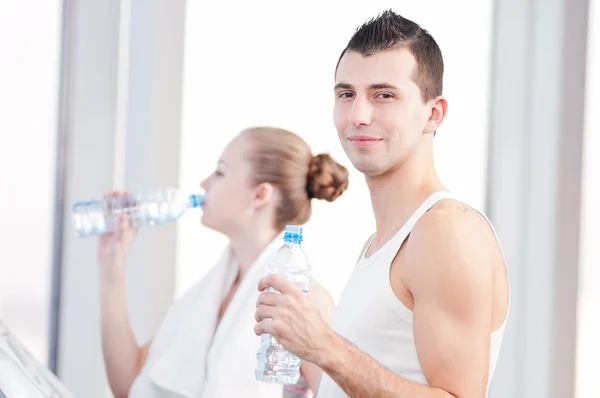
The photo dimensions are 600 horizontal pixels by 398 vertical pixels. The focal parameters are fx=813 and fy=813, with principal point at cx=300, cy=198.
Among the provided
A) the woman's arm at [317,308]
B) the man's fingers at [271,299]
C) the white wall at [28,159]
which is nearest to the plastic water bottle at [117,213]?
the white wall at [28,159]

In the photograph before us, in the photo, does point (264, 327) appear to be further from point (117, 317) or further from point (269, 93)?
point (269, 93)

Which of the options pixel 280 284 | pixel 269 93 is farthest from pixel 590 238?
pixel 280 284

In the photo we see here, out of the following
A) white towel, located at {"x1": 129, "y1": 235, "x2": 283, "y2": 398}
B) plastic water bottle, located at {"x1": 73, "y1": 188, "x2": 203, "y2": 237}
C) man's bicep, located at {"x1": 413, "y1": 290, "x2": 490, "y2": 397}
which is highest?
plastic water bottle, located at {"x1": 73, "y1": 188, "x2": 203, "y2": 237}

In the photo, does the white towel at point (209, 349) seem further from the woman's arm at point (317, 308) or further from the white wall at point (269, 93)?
the white wall at point (269, 93)

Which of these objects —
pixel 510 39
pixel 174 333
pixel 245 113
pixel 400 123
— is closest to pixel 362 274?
pixel 400 123

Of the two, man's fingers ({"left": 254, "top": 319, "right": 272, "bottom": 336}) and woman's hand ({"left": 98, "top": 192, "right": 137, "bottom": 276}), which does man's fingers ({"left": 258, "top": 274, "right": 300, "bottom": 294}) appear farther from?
woman's hand ({"left": 98, "top": 192, "right": 137, "bottom": 276})

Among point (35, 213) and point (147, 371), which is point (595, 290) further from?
point (35, 213)

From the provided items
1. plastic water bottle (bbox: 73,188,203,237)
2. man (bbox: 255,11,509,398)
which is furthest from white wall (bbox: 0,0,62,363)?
man (bbox: 255,11,509,398)

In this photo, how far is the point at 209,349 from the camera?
6.11ft

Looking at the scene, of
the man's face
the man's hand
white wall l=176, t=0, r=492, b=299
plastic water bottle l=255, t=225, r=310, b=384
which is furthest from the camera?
white wall l=176, t=0, r=492, b=299

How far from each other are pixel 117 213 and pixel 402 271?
A: 3.02 ft

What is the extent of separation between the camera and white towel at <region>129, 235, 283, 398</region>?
1.78m

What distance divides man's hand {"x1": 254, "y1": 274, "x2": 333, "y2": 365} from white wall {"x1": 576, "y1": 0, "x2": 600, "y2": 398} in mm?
1386

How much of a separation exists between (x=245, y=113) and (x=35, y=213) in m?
0.61
